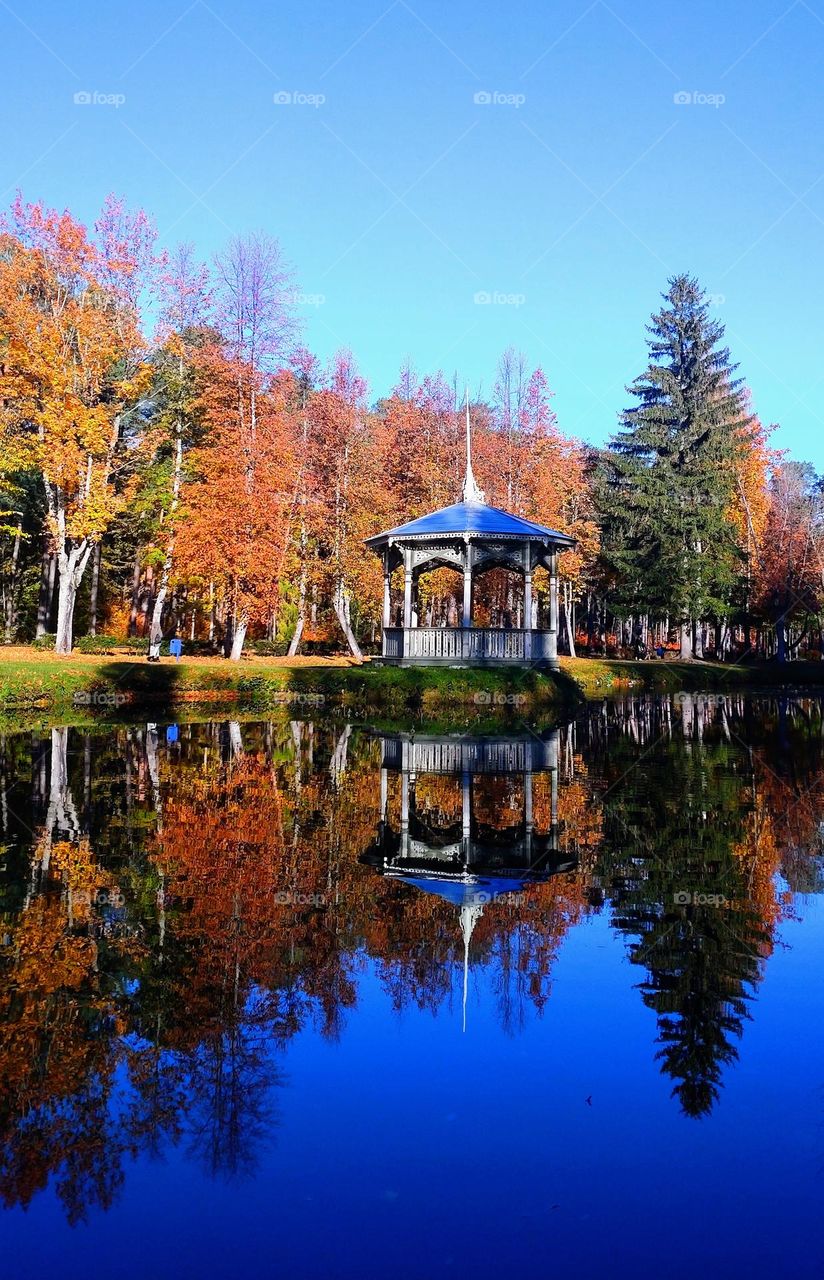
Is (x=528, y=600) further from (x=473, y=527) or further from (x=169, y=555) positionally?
(x=169, y=555)

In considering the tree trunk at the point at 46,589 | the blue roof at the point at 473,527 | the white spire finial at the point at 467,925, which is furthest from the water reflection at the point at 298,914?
the tree trunk at the point at 46,589

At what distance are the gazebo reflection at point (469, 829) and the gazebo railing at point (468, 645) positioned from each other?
1227 centimetres

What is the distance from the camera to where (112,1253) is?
3.32 m

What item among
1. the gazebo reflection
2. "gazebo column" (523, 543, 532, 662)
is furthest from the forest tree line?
the gazebo reflection

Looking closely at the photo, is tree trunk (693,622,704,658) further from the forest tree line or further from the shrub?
the shrub

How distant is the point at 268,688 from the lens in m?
28.6

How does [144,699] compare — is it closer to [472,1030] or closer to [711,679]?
[472,1030]

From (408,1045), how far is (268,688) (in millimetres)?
24005

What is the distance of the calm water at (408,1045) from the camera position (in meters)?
3.45

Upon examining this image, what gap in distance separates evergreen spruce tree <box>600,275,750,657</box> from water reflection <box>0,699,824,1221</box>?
35654mm

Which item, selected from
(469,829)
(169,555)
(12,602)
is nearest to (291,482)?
(169,555)

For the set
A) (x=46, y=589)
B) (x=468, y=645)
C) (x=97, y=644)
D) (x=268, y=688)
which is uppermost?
(x=46, y=589)

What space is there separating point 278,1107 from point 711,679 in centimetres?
4082

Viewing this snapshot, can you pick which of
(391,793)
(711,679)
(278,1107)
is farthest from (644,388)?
(278,1107)
